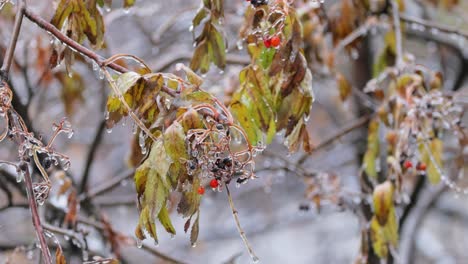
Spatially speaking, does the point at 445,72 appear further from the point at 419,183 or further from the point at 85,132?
the point at 85,132

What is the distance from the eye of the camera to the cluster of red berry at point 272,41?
63.3 inches

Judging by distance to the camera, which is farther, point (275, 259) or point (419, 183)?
point (275, 259)

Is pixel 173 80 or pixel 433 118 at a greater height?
pixel 173 80

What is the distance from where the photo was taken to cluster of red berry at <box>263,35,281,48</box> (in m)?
1.61

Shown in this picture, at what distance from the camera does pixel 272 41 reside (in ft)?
5.28

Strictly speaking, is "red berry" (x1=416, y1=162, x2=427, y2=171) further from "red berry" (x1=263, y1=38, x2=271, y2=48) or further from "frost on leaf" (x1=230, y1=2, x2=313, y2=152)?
"red berry" (x1=263, y1=38, x2=271, y2=48)

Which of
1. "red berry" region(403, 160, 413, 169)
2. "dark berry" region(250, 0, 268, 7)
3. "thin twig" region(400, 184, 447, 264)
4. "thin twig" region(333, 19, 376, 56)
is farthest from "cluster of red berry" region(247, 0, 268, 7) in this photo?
"thin twig" region(400, 184, 447, 264)

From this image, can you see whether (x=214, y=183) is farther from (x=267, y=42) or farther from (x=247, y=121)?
(x=267, y=42)

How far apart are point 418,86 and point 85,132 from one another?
336 centimetres

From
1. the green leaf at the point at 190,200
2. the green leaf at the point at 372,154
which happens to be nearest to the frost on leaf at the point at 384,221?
the green leaf at the point at 372,154

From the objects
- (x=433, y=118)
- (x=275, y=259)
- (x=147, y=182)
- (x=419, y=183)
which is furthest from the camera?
(x=275, y=259)

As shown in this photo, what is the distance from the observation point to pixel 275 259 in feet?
18.8

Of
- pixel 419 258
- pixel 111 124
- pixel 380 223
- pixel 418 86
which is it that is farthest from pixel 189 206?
pixel 419 258

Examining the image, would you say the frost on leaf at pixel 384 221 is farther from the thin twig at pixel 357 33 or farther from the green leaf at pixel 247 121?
the thin twig at pixel 357 33
